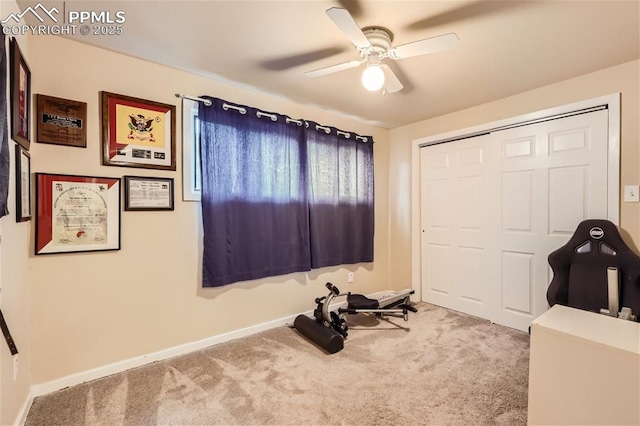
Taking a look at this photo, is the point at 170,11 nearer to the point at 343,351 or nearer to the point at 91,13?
the point at 91,13

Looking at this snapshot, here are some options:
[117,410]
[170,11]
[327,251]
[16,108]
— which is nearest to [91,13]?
[170,11]

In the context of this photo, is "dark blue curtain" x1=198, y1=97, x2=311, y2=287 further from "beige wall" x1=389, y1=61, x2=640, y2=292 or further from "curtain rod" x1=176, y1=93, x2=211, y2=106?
"beige wall" x1=389, y1=61, x2=640, y2=292

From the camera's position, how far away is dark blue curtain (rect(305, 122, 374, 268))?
10.8ft

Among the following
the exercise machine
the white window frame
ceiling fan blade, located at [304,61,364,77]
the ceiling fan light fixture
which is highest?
ceiling fan blade, located at [304,61,364,77]

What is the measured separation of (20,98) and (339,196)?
272cm

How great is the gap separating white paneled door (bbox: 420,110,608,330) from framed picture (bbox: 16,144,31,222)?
3.77m

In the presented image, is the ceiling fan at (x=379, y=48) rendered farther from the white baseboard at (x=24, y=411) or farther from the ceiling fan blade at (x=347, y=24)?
the white baseboard at (x=24, y=411)

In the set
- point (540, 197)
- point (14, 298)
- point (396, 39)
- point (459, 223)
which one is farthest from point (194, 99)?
point (540, 197)

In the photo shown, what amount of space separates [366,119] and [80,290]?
335 centimetres

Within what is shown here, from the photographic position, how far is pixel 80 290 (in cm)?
205

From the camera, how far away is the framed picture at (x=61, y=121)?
75.2 inches

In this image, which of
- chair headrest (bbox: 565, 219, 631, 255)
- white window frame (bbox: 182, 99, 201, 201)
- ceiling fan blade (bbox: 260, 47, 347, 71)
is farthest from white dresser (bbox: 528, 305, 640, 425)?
white window frame (bbox: 182, 99, 201, 201)

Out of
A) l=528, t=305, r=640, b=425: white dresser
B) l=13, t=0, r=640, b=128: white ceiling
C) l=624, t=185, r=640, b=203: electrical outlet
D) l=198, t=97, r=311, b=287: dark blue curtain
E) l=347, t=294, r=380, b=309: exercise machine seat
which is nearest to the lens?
l=528, t=305, r=640, b=425: white dresser

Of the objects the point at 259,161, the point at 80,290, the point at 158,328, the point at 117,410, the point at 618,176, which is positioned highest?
the point at 259,161
